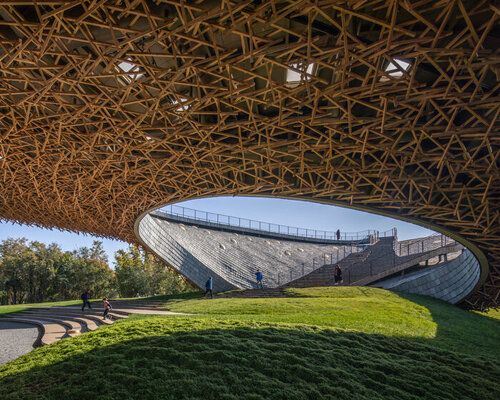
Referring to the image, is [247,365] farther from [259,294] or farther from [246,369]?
[259,294]

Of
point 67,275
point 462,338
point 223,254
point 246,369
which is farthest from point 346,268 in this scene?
point 67,275

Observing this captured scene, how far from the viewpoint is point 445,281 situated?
19578 millimetres

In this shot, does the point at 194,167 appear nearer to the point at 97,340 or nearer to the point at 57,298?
the point at 97,340

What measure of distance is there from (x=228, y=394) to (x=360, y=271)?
762 inches

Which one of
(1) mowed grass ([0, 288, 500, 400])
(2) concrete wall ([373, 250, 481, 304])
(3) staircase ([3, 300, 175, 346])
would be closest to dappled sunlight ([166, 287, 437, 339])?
(1) mowed grass ([0, 288, 500, 400])

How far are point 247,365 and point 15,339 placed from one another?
351 inches

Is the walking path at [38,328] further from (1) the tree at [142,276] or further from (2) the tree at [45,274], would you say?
(2) the tree at [45,274]

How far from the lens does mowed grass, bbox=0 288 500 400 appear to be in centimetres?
484

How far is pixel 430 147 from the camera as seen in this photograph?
10359 mm

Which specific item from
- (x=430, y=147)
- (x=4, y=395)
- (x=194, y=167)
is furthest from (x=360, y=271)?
(x=4, y=395)

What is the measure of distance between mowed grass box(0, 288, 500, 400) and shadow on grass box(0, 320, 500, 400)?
0.02 metres

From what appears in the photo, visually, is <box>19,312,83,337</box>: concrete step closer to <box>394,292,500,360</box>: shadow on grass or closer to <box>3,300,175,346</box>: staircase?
<box>3,300,175,346</box>: staircase

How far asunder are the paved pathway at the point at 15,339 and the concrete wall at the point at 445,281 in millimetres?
17246

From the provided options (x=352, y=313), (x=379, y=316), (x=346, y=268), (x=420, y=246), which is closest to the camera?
(x=379, y=316)
